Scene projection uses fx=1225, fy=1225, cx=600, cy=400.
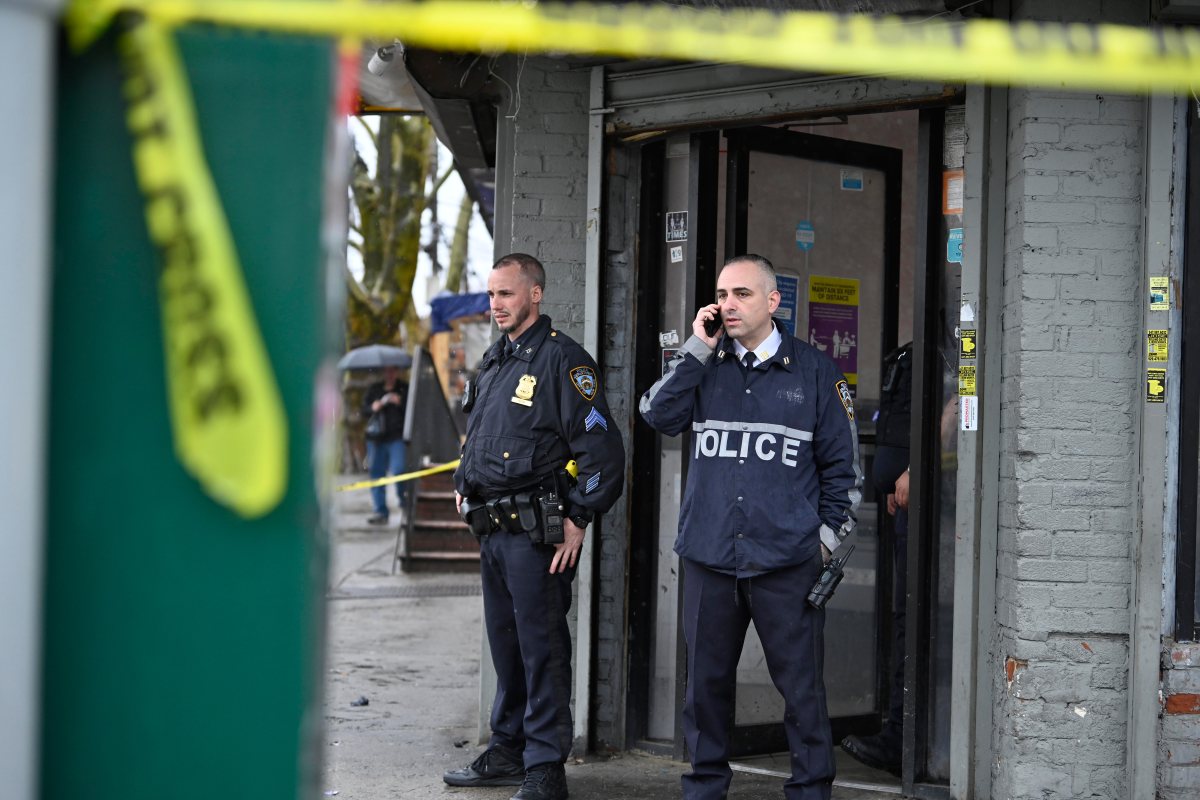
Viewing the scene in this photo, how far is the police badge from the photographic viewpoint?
4664mm

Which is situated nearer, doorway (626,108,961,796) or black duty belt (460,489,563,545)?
Answer: black duty belt (460,489,563,545)

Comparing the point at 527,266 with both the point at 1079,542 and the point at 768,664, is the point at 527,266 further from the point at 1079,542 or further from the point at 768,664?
the point at 1079,542

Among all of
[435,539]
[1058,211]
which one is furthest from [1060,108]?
[435,539]

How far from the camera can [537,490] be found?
4645 mm

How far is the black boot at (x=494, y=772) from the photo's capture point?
192 inches

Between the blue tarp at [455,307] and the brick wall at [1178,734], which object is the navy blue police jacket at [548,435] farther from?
the blue tarp at [455,307]

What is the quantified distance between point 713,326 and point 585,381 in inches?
23.8

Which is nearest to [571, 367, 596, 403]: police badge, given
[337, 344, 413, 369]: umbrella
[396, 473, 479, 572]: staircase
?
[396, 473, 479, 572]: staircase

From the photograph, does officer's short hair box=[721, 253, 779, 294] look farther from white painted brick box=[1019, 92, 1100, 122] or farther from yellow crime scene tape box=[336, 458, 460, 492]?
yellow crime scene tape box=[336, 458, 460, 492]

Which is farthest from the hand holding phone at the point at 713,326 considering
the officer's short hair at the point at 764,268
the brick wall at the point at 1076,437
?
the brick wall at the point at 1076,437

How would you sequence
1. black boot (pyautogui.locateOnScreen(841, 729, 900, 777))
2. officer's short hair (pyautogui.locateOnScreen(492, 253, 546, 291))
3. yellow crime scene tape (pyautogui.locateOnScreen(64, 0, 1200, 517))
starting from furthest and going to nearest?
black boot (pyautogui.locateOnScreen(841, 729, 900, 777)) → officer's short hair (pyautogui.locateOnScreen(492, 253, 546, 291)) → yellow crime scene tape (pyautogui.locateOnScreen(64, 0, 1200, 517))

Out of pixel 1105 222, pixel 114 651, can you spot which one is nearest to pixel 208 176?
pixel 114 651

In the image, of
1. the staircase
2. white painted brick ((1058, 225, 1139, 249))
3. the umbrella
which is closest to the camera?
white painted brick ((1058, 225, 1139, 249))

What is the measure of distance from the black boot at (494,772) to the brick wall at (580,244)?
520 mm
